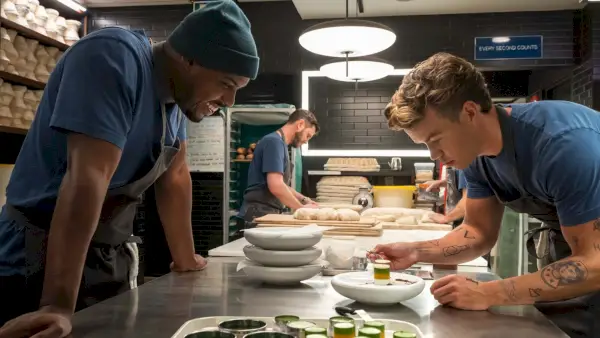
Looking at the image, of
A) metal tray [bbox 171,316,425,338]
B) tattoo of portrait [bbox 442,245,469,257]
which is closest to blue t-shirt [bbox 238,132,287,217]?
tattoo of portrait [bbox 442,245,469,257]

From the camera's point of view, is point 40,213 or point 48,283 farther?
point 40,213

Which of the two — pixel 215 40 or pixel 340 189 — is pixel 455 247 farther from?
pixel 340 189

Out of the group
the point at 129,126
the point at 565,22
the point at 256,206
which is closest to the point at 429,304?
the point at 129,126

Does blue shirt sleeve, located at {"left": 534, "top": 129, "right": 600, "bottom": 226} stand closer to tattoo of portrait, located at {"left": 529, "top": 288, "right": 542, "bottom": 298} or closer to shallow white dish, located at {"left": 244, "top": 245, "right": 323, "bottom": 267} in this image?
tattoo of portrait, located at {"left": 529, "top": 288, "right": 542, "bottom": 298}

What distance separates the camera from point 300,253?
1551 mm

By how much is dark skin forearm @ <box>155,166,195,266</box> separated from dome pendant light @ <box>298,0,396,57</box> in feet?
5.12

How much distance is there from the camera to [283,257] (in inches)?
61.1

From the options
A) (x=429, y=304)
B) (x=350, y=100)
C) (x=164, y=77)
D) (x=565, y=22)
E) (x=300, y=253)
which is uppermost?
(x=565, y=22)

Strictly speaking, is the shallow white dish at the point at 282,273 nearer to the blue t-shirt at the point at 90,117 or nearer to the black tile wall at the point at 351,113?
the blue t-shirt at the point at 90,117

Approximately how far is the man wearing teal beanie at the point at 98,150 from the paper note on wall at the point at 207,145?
3.92 meters

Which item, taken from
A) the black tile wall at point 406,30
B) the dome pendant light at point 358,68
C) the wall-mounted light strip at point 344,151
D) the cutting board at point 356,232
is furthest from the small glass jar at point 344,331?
the black tile wall at point 406,30

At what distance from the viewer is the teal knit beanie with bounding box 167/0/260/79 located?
143 cm

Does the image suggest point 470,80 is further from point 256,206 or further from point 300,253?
point 256,206

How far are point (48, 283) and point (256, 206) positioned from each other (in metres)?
3.48
